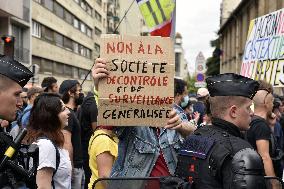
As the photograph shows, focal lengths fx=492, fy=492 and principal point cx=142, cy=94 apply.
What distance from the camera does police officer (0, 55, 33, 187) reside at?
8.80ft

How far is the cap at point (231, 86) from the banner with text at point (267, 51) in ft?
16.9

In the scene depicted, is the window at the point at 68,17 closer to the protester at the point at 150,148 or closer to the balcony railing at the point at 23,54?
the balcony railing at the point at 23,54

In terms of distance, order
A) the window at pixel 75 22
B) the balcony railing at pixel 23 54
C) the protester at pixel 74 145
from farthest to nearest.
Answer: the window at pixel 75 22, the balcony railing at pixel 23 54, the protester at pixel 74 145

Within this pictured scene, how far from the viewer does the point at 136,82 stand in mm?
3562

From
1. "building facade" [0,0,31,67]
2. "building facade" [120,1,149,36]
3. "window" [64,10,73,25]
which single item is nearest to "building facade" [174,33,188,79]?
"window" [64,10,73,25]

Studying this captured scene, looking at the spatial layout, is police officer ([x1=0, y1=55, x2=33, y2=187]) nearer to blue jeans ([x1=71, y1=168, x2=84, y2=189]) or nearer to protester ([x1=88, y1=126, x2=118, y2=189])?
protester ([x1=88, y1=126, x2=118, y2=189])

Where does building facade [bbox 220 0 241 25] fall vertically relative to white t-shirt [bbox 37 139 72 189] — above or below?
above

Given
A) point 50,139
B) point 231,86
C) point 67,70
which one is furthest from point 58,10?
Answer: point 231,86

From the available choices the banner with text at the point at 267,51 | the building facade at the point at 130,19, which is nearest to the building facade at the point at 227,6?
the building facade at the point at 130,19

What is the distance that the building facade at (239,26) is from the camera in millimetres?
32094

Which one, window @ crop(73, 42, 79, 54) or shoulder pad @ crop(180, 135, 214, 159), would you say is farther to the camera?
window @ crop(73, 42, 79, 54)

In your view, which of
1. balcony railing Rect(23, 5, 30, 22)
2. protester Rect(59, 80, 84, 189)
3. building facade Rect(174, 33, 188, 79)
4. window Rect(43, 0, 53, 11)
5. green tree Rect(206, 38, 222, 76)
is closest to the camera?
protester Rect(59, 80, 84, 189)

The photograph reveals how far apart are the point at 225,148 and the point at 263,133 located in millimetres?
2589

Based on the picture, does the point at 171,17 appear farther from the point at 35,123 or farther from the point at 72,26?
the point at 72,26
